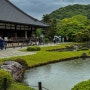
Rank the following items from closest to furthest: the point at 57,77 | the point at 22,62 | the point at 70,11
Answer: the point at 57,77 → the point at 22,62 → the point at 70,11

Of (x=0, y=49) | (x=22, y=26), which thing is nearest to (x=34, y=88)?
(x=0, y=49)

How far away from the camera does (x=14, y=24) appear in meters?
49.5

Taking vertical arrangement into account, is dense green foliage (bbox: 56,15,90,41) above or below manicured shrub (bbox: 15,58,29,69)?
above

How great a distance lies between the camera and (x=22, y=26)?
175 ft

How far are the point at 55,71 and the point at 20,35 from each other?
94.8ft

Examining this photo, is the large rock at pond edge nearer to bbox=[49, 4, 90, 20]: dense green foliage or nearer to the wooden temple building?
the wooden temple building

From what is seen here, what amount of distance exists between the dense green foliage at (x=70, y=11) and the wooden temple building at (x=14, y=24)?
91.3 m

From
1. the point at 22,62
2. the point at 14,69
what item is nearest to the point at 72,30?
the point at 22,62

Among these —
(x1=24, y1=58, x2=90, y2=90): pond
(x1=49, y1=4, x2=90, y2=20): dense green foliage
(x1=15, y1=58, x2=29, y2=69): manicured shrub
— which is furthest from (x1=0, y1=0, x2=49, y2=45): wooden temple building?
(x1=49, y1=4, x2=90, y2=20): dense green foliage

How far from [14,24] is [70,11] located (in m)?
108

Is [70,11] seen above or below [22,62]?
above

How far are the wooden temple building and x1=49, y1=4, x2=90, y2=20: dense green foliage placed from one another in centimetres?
9134

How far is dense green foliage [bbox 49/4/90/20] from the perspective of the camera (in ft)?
484

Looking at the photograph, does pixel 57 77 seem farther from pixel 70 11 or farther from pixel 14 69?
pixel 70 11
